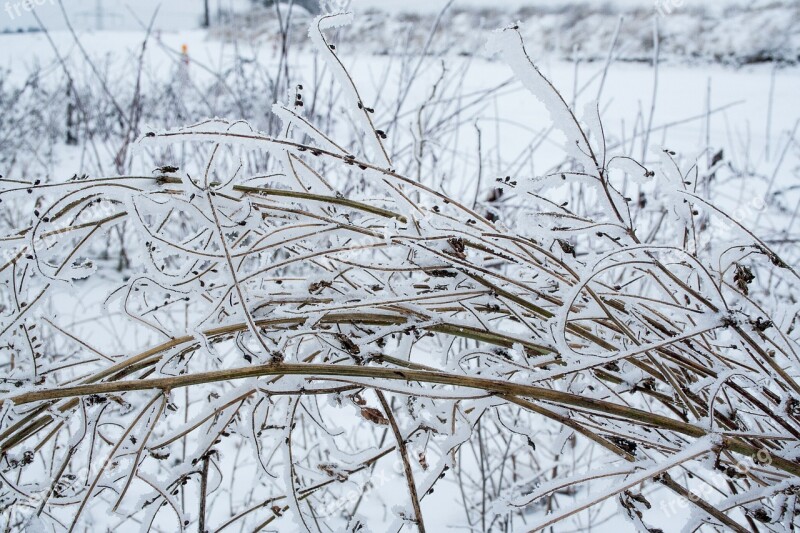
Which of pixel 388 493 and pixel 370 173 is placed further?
pixel 388 493

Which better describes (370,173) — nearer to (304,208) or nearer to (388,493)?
(304,208)

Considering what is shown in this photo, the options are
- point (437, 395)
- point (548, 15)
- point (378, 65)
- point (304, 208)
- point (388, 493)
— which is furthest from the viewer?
point (548, 15)

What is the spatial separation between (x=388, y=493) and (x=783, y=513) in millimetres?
1061

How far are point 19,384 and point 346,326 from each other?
0.25 m

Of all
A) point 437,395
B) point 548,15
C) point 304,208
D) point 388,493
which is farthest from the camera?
point 548,15

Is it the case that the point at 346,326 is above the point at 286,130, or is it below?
below

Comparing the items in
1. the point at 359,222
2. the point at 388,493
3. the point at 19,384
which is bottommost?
the point at 388,493

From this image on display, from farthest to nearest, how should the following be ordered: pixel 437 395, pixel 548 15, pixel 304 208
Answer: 1. pixel 548 15
2. pixel 304 208
3. pixel 437 395

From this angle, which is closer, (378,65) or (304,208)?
(304,208)

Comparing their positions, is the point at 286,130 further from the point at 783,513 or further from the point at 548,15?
the point at 548,15

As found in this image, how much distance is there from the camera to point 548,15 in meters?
10.8

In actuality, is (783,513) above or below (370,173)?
below

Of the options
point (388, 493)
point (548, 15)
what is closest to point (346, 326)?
point (388, 493)

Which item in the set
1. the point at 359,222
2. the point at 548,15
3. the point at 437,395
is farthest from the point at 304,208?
the point at 548,15
